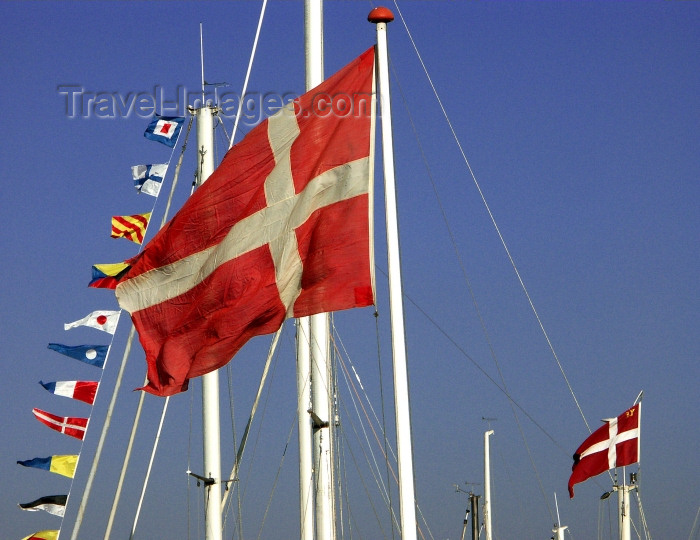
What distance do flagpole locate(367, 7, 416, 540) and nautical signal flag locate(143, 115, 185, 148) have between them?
594 inches

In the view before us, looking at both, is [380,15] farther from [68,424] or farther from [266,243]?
[68,424]

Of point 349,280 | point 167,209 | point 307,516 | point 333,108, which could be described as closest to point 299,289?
point 349,280

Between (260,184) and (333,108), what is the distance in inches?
57.2

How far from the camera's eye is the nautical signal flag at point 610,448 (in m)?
28.3

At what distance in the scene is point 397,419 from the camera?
14000 millimetres

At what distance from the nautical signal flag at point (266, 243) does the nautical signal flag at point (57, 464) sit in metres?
12.8

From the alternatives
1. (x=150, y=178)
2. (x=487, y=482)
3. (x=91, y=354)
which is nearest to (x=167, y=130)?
(x=150, y=178)

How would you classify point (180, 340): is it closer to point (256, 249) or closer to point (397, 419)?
point (256, 249)

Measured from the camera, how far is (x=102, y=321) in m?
29.8

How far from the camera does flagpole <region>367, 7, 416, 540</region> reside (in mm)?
13945

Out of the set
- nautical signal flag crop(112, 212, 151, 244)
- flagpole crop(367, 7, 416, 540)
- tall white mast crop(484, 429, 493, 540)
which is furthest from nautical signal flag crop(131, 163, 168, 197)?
tall white mast crop(484, 429, 493, 540)

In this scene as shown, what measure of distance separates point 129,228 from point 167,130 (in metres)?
2.36

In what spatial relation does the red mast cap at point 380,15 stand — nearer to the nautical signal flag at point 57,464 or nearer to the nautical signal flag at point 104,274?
the nautical signal flag at point 104,274

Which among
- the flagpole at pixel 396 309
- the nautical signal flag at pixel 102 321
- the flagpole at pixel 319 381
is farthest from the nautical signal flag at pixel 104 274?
the flagpole at pixel 396 309
